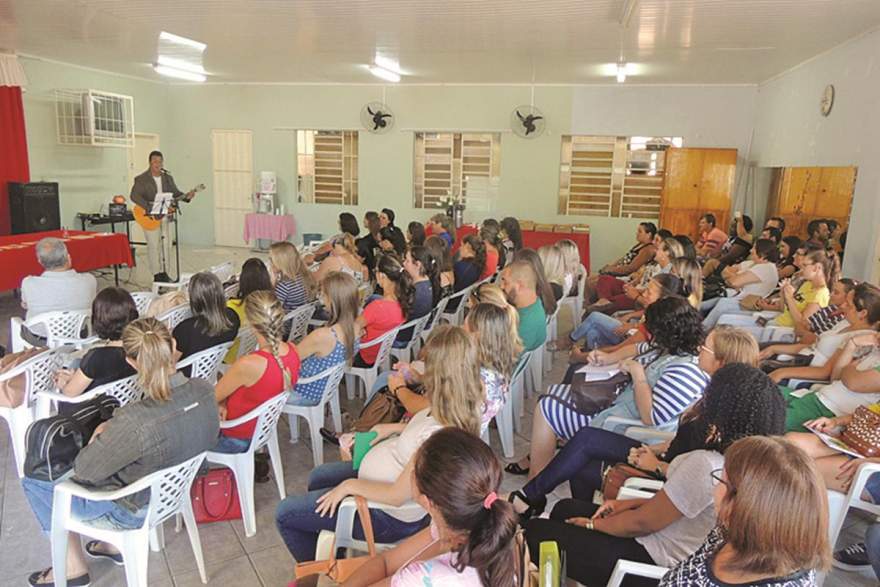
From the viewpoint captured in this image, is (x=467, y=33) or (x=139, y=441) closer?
(x=139, y=441)

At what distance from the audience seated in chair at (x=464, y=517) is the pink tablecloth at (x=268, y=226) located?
10.1m

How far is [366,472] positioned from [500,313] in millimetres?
1083

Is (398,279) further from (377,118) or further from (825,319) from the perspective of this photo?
(377,118)

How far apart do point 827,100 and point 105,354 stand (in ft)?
22.3

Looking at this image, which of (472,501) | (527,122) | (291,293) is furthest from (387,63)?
(472,501)

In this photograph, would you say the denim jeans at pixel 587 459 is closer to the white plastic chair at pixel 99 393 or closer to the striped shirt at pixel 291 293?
the white plastic chair at pixel 99 393

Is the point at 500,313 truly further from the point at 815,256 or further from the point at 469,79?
the point at 469,79

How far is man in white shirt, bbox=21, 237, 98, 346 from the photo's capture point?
4.03 metres

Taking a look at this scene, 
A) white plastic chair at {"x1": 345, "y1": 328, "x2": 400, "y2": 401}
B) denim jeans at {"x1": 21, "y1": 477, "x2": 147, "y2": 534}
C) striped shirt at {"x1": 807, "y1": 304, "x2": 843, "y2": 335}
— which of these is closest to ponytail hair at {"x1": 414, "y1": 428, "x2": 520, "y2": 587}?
denim jeans at {"x1": 21, "y1": 477, "x2": 147, "y2": 534}

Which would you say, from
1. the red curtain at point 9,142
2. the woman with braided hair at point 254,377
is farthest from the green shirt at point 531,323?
the red curtain at point 9,142

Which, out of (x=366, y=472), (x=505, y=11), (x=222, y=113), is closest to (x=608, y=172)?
(x=505, y=11)

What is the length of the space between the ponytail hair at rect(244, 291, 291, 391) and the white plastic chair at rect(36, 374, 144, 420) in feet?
1.85

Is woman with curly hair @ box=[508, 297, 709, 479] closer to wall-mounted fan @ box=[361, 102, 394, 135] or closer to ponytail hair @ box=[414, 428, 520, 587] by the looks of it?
ponytail hair @ box=[414, 428, 520, 587]

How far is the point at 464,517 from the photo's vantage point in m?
1.42
